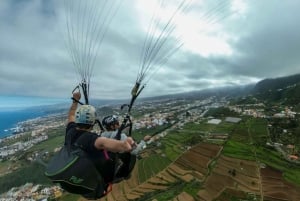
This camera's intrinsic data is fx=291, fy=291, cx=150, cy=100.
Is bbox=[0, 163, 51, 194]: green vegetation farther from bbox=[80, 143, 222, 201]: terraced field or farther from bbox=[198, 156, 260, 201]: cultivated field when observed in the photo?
bbox=[198, 156, 260, 201]: cultivated field

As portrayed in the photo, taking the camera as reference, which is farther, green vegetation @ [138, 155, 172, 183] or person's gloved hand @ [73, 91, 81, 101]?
green vegetation @ [138, 155, 172, 183]

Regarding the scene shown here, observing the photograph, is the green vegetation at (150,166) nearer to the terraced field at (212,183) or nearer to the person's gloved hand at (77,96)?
the terraced field at (212,183)

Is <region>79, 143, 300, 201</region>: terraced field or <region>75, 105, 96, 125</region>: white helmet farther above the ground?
<region>75, 105, 96, 125</region>: white helmet

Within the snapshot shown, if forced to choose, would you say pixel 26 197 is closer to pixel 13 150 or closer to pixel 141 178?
pixel 141 178

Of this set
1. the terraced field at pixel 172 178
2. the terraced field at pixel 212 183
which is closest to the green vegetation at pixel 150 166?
the terraced field at pixel 212 183

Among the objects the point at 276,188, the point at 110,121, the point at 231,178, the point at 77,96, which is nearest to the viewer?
the point at 110,121

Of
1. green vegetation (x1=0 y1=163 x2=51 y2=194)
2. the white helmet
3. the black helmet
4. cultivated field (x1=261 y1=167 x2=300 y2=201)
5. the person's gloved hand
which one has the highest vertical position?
the person's gloved hand

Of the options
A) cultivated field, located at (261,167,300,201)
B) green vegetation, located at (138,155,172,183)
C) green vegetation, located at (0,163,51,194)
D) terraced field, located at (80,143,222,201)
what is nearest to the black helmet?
terraced field, located at (80,143,222,201)

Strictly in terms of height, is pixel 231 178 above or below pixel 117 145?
below

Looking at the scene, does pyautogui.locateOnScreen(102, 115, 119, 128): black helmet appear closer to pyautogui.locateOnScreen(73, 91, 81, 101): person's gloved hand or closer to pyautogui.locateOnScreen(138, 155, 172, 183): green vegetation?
pyautogui.locateOnScreen(73, 91, 81, 101): person's gloved hand

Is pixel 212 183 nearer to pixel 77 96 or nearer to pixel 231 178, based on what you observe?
pixel 231 178

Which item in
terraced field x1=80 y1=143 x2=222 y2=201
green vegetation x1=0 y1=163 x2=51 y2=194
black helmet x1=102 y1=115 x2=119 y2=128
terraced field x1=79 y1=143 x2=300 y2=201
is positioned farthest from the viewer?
green vegetation x1=0 y1=163 x2=51 y2=194

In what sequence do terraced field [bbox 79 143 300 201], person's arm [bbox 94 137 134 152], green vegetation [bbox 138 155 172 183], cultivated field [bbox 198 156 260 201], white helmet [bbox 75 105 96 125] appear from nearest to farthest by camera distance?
person's arm [bbox 94 137 134 152] → white helmet [bbox 75 105 96 125] → terraced field [bbox 79 143 300 201] → cultivated field [bbox 198 156 260 201] → green vegetation [bbox 138 155 172 183]

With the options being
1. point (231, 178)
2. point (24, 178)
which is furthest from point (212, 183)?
point (24, 178)
